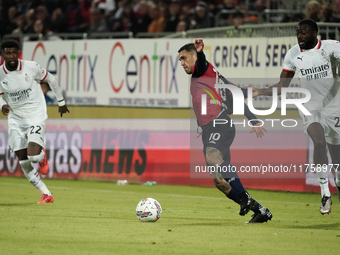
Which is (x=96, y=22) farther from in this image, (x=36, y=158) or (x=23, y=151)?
(x=36, y=158)

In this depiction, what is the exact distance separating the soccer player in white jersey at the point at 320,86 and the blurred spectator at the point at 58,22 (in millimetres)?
11715

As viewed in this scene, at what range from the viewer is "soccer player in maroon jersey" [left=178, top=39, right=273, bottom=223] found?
7648mm

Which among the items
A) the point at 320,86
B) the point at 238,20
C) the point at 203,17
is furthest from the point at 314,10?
the point at 320,86

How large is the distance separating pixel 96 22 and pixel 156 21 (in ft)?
6.98

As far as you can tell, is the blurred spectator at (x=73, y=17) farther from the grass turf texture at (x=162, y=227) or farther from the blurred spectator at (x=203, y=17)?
the grass turf texture at (x=162, y=227)

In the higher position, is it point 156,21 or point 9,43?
point 156,21

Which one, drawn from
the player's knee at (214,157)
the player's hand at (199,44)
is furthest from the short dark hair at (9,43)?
the player's knee at (214,157)

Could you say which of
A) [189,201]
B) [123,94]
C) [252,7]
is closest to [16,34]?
[123,94]

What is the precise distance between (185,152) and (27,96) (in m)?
4.99

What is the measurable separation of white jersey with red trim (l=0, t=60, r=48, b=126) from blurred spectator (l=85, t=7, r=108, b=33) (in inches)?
313

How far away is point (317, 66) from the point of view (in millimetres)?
8688

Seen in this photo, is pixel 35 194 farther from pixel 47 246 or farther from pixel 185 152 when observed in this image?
pixel 47 246

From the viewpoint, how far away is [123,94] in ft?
53.1

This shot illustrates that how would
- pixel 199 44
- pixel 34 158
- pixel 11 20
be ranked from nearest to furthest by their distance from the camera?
pixel 199 44 < pixel 34 158 < pixel 11 20
